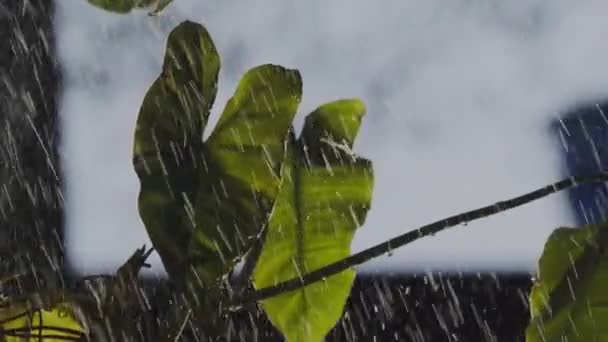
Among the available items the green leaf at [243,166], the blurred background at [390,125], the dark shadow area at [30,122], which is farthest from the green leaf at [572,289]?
the dark shadow area at [30,122]

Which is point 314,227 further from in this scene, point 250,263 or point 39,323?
point 39,323

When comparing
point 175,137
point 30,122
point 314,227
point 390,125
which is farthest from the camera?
point 390,125

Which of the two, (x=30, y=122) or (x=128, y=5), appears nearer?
(x=128, y=5)

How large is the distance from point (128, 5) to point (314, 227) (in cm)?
18

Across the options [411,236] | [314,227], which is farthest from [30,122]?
[411,236]

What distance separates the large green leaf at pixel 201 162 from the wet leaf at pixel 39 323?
0.26 feet

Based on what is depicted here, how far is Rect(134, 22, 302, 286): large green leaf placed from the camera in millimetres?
407

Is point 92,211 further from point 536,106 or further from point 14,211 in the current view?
point 536,106

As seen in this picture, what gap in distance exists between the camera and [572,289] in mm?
453

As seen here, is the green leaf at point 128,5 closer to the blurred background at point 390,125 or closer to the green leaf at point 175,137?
the green leaf at point 175,137

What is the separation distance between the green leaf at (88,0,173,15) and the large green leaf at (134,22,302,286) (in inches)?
1.9

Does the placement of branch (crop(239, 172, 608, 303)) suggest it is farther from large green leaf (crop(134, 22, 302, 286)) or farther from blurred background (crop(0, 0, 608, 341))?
blurred background (crop(0, 0, 608, 341))

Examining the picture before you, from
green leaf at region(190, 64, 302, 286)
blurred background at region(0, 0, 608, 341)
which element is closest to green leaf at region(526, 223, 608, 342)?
green leaf at region(190, 64, 302, 286)

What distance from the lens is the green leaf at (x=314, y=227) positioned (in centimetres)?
54
